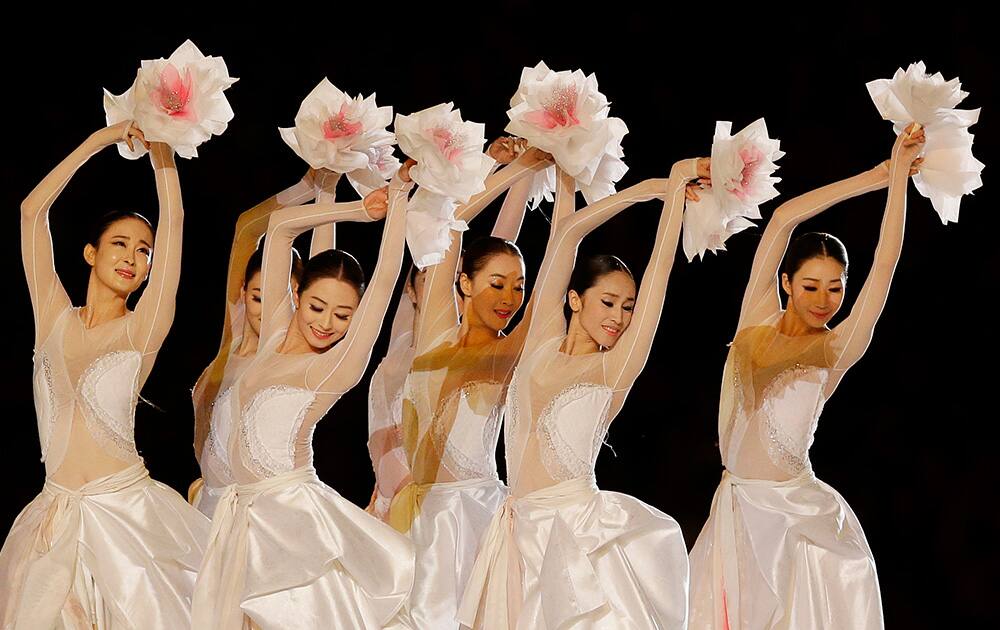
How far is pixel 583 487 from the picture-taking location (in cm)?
373

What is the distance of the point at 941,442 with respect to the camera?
5555 mm

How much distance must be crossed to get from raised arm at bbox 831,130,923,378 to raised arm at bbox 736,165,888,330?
48 millimetres

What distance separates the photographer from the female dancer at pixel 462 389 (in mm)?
4176

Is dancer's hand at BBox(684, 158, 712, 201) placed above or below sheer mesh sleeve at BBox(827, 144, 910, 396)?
above

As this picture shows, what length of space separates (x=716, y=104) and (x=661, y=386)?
1093 mm

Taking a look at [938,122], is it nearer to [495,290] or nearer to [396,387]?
[495,290]

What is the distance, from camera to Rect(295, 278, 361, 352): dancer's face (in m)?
3.73

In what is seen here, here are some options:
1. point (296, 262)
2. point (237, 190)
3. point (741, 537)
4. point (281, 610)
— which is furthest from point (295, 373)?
point (237, 190)

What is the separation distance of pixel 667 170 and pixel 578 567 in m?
2.45

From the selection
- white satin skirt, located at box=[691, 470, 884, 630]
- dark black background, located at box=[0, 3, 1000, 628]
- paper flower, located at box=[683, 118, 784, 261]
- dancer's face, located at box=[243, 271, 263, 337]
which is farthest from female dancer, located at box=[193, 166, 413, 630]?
dark black background, located at box=[0, 3, 1000, 628]

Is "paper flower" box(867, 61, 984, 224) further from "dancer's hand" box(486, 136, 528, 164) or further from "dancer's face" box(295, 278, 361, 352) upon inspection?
"dancer's face" box(295, 278, 361, 352)

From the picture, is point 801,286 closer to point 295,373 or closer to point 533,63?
point 295,373

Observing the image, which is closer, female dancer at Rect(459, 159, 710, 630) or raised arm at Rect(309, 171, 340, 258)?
female dancer at Rect(459, 159, 710, 630)

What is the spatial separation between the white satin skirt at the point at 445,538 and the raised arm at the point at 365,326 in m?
0.60
